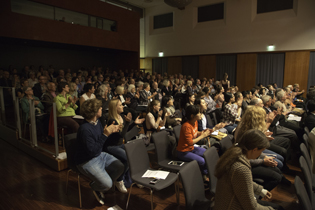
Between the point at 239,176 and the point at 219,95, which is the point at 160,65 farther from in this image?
the point at 239,176

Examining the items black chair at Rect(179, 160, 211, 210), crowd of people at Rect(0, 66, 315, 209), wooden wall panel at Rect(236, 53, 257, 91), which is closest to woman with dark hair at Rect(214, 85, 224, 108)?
crowd of people at Rect(0, 66, 315, 209)

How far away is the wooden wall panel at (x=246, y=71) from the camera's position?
12.2 m

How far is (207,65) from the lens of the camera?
44.9 feet

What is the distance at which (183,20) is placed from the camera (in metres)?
14.2

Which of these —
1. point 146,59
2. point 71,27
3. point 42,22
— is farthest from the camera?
point 146,59

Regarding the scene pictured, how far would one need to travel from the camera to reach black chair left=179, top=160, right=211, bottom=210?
6.58ft

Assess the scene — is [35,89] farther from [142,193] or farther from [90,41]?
[90,41]

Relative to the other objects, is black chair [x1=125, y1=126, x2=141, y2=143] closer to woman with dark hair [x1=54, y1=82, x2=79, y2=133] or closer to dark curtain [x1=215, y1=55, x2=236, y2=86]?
woman with dark hair [x1=54, y1=82, x2=79, y2=133]

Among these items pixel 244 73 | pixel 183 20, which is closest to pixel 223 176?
pixel 244 73

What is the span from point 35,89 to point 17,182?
10.1 feet

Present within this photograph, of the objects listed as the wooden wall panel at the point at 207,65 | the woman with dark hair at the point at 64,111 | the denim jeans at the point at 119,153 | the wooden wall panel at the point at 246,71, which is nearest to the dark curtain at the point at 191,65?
the wooden wall panel at the point at 207,65

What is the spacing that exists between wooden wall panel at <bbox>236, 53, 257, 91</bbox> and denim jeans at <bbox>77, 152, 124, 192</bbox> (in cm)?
1149

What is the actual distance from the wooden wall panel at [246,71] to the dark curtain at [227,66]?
29 centimetres

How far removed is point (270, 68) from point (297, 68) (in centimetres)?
128
